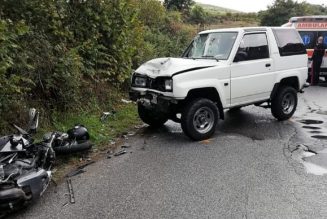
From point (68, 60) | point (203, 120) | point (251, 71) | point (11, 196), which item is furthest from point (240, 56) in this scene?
point (11, 196)

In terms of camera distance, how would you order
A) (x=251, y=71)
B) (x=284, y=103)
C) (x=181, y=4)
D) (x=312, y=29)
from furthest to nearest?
(x=181, y=4), (x=312, y=29), (x=284, y=103), (x=251, y=71)

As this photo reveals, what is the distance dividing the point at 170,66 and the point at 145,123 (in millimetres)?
1889

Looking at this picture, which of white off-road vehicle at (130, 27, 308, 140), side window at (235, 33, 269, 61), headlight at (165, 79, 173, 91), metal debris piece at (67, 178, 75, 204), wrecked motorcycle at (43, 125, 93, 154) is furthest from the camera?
side window at (235, 33, 269, 61)

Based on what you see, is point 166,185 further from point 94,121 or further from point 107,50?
point 107,50

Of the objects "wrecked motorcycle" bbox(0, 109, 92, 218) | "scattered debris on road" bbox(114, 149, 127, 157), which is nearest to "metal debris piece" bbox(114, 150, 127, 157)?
"scattered debris on road" bbox(114, 149, 127, 157)

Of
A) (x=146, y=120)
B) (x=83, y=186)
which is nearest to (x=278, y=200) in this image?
(x=83, y=186)

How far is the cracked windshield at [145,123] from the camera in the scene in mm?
4871

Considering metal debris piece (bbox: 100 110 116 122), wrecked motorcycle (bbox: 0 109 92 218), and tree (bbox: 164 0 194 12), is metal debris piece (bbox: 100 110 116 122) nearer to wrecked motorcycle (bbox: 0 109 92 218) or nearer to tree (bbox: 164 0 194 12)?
wrecked motorcycle (bbox: 0 109 92 218)

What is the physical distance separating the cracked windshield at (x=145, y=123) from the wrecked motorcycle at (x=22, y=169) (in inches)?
0.6

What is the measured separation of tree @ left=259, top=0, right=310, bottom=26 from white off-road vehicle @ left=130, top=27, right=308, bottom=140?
73.7ft

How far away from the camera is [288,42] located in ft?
29.1

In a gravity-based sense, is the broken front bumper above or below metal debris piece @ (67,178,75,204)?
above

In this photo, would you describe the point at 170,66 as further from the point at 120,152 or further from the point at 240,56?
the point at 120,152

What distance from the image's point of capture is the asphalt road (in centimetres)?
468
